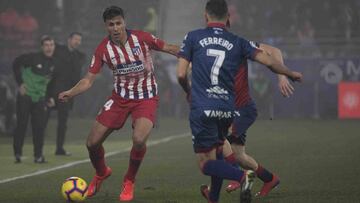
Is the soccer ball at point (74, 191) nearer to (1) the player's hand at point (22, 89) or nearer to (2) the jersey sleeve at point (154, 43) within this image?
(2) the jersey sleeve at point (154, 43)

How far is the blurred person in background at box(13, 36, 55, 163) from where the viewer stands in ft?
56.3

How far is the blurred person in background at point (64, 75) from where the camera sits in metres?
18.5

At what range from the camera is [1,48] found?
3108cm

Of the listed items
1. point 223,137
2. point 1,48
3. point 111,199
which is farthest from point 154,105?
point 1,48

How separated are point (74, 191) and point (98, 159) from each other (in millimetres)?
903

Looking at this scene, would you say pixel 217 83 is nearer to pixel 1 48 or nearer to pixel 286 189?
pixel 286 189

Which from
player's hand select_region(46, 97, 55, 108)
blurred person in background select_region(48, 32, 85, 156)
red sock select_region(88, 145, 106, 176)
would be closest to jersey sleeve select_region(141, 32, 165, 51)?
red sock select_region(88, 145, 106, 176)

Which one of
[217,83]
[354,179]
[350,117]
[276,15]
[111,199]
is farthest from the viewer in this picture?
[276,15]

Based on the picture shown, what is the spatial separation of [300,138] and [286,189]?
9.53 m

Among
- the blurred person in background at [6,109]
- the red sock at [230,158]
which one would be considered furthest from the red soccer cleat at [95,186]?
the blurred person in background at [6,109]

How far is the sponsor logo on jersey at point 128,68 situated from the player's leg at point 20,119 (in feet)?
20.1

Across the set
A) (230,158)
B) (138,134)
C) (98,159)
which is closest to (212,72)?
(230,158)

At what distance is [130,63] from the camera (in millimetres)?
11328

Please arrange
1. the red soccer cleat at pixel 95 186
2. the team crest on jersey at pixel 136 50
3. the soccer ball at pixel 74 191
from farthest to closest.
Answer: the red soccer cleat at pixel 95 186 → the team crest on jersey at pixel 136 50 → the soccer ball at pixel 74 191
